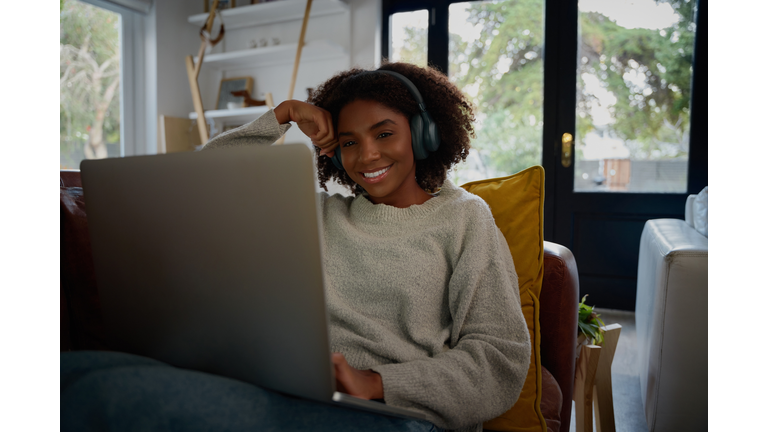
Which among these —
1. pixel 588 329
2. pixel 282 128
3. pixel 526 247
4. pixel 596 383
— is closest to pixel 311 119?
pixel 282 128

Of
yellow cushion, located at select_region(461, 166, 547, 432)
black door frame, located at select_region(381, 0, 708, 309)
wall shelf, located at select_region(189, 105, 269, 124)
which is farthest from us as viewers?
wall shelf, located at select_region(189, 105, 269, 124)

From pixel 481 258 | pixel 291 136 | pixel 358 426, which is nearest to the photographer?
pixel 358 426

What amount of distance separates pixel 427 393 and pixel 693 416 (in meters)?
1.05

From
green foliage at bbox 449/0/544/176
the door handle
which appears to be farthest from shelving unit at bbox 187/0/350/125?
the door handle

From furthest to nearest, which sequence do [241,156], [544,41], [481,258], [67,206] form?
[544,41] → [67,206] → [481,258] → [241,156]

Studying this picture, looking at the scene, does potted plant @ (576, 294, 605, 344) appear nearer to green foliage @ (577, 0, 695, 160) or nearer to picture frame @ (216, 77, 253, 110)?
green foliage @ (577, 0, 695, 160)

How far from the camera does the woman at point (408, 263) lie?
722 mm

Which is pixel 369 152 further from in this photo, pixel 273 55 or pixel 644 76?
pixel 273 55

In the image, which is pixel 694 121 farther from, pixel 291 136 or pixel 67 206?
pixel 67 206

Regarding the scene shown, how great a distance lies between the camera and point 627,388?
1.90 m

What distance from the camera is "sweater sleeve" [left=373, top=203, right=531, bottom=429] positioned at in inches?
28.0

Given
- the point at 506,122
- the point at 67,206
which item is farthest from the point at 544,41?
the point at 67,206

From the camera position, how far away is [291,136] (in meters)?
3.70

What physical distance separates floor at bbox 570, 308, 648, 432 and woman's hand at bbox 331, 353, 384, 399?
1189 mm
